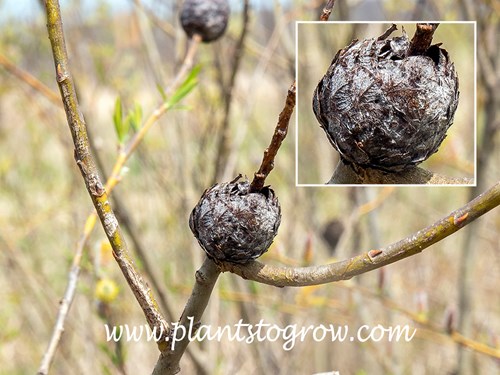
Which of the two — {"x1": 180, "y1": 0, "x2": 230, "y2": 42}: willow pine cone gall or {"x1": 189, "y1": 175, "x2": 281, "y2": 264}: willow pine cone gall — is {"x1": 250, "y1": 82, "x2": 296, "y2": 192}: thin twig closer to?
{"x1": 189, "y1": 175, "x2": 281, "y2": 264}: willow pine cone gall

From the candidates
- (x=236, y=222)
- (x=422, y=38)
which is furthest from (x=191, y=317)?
(x=422, y=38)

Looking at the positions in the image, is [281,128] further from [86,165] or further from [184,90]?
[184,90]

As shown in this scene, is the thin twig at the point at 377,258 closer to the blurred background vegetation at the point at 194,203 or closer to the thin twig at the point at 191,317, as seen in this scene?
the thin twig at the point at 191,317

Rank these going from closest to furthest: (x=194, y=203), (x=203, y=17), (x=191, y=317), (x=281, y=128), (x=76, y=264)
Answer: (x=281, y=128)
(x=191, y=317)
(x=76, y=264)
(x=203, y=17)
(x=194, y=203)

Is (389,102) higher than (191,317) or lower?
higher

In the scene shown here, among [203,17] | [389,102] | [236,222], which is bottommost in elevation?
[236,222]

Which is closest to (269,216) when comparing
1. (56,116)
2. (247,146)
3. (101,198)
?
(101,198)

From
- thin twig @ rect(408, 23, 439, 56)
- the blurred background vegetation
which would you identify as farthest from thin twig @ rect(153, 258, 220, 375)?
the blurred background vegetation
